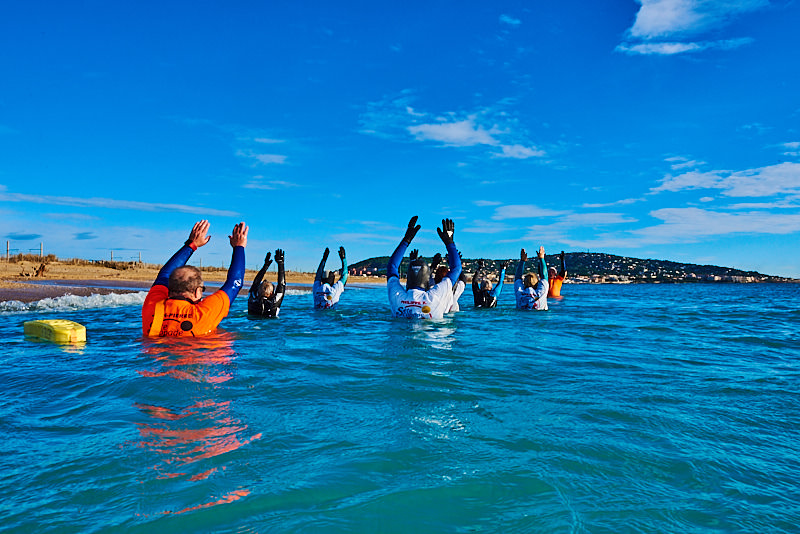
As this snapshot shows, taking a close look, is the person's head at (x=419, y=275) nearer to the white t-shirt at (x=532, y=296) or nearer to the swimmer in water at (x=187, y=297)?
the swimmer in water at (x=187, y=297)

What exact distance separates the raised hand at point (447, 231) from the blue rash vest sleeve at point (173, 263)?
17.8ft

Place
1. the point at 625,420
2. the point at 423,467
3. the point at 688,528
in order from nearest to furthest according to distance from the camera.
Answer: the point at 688,528
the point at 423,467
the point at 625,420

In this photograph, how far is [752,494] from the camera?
2832 mm

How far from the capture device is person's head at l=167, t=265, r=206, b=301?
22.3 feet

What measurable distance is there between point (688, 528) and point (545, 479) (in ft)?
2.54

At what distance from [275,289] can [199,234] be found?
18.7 ft

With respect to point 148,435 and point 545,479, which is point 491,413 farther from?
point 148,435

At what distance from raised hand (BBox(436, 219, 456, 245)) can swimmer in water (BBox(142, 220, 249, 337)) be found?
4748 millimetres

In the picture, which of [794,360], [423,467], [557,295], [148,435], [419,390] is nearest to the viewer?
[423,467]

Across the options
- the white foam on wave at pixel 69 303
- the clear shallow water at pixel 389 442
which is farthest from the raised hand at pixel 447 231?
the white foam on wave at pixel 69 303

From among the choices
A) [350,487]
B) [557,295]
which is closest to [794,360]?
[350,487]

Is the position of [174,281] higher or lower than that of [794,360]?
higher

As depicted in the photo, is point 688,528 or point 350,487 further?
point 350,487

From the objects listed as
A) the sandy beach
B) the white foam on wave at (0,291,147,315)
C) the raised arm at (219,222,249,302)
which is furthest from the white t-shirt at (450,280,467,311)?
the sandy beach
